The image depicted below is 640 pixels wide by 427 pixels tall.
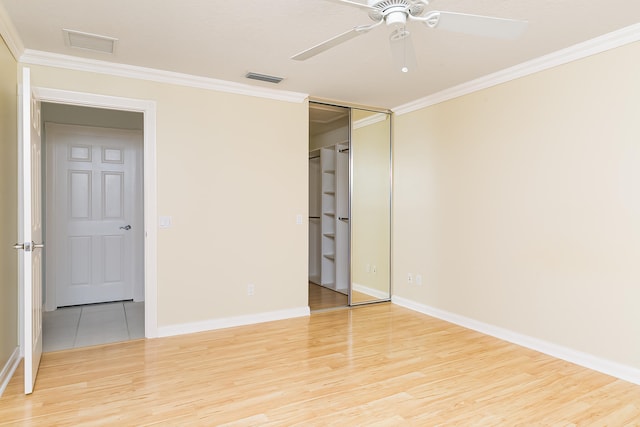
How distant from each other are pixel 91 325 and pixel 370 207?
127 inches

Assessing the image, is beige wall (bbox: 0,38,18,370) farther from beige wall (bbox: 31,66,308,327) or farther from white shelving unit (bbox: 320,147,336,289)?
white shelving unit (bbox: 320,147,336,289)

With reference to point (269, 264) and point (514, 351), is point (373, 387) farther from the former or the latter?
point (269, 264)

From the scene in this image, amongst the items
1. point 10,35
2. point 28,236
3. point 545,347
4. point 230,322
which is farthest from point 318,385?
point 10,35

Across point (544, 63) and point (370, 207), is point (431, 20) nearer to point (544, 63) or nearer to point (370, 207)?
point (544, 63)

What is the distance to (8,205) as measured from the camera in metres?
2.87

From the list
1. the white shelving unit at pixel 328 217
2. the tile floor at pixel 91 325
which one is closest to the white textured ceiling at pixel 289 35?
the white shelving unit at pixel 328 217

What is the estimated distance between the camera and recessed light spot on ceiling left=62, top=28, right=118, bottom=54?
2.87 metres

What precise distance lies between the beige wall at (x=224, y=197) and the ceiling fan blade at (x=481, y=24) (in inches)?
97.0

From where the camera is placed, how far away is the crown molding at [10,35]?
260cm

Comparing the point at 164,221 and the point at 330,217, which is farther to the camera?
the point at 330,217

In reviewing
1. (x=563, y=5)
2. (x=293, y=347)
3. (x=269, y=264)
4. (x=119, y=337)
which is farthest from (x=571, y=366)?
(x=119, y=337)

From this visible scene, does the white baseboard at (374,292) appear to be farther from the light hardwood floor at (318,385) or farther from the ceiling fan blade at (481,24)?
the ceiling fan blade at (481,24)

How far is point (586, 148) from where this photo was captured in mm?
3070

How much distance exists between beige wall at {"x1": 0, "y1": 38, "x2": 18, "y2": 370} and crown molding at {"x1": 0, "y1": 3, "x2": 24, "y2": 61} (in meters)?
0.05
